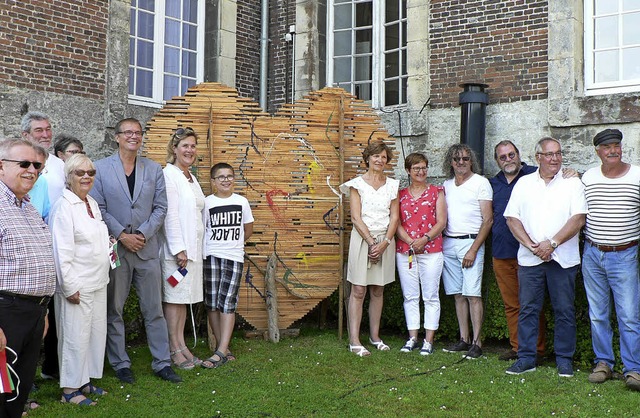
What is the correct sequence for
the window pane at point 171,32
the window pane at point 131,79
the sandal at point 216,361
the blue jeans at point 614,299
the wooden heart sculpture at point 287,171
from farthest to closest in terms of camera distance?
the window pane at point 171,32 < the window pane at point 131,79 < the wooden heart sculpture at point 287,171 < the sandal at point 216,361 < the blue jeans at point 614,299

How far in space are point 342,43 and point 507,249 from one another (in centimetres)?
565

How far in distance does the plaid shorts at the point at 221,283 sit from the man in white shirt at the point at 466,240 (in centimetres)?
200

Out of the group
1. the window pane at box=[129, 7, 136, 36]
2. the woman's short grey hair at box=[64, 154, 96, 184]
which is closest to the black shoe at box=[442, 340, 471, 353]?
the woman's short grey hair at box=[64, 154, 96, 184]

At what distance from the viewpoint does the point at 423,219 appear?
22.0 feet

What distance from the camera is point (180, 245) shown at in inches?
234

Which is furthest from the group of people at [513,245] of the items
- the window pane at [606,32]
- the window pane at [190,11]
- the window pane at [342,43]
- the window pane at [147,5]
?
the window pane at [190,11]

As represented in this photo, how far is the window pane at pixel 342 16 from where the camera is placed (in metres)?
11.0

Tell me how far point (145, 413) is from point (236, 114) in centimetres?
344

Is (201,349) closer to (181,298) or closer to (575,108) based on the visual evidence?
(181,298)

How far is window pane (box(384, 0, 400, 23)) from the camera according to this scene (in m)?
10.5

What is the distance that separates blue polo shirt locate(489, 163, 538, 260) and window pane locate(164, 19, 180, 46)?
567 centimetres

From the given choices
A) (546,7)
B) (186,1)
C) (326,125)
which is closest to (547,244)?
(326,125)

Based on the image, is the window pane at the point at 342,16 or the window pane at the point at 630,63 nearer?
the window pane at the point at 630,63

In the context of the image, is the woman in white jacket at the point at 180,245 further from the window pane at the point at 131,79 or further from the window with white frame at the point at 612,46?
the window with white frame at the point at 612,46
